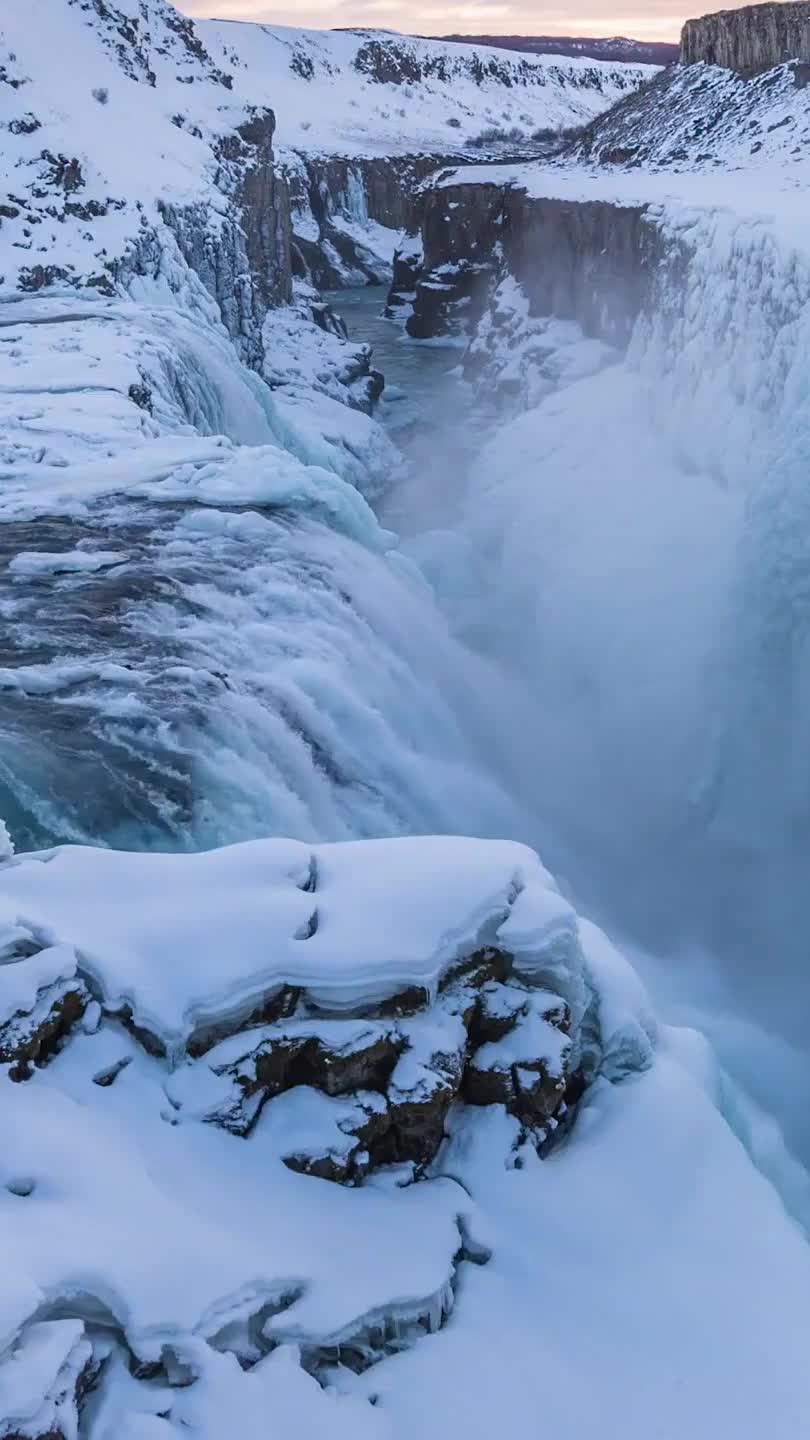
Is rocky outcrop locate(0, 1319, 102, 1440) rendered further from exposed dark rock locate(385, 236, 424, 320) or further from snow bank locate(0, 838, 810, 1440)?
exposed dark rock locate(385, 236, 424, 320)

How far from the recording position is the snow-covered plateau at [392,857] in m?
3.36

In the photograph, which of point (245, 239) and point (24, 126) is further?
point (245, 239)

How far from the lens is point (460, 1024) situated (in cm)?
412

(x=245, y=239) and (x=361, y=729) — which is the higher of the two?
(x=245, y=239)

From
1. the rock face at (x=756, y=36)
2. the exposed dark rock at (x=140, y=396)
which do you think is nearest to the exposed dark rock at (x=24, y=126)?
the exposed dark rock at (x=140, y=396)

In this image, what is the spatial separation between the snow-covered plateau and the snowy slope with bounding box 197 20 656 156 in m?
53.0

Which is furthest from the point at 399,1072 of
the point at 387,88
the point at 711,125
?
the point at 387,88

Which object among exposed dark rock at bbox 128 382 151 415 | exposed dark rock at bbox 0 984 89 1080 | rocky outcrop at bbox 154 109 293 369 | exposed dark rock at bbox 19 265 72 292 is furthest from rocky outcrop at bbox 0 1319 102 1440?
rocky outcrop at bbox 154 109 293 369

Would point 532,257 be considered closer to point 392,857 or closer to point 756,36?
point 756,36

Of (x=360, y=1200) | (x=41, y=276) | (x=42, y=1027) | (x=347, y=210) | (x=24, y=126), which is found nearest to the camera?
(x=42, y=1027)

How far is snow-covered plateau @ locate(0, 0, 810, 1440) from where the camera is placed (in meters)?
3.36

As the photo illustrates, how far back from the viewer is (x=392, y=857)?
4.46 m

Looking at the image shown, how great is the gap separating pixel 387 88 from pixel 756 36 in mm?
56685

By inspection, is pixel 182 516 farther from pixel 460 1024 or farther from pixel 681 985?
pixel 460 1024
